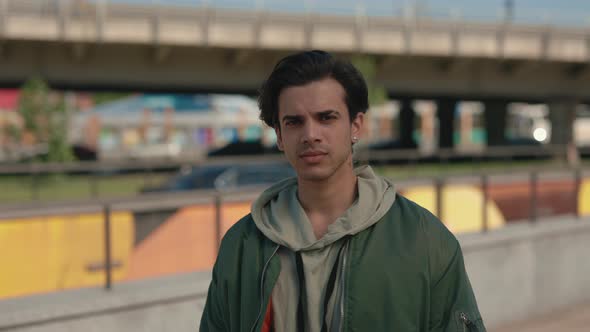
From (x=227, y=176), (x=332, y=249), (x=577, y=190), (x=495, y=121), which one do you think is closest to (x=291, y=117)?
(x=332, y=249)

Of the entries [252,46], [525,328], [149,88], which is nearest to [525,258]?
[525,328]

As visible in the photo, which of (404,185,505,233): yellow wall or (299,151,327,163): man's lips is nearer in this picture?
(299,151,327,163): man's lips

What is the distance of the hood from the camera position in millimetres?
2254

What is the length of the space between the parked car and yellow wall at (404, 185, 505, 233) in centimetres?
428

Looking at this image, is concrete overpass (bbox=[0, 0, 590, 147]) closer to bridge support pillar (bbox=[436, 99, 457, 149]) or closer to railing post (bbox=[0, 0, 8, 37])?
railing post (bbox=[0, 0, 8, 37])

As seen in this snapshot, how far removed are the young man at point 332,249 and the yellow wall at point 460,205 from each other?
7126 mm

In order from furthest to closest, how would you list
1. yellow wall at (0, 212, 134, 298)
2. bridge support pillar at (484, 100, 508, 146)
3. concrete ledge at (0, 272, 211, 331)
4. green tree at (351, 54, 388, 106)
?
1. bridge support pillar at (484, 100, 508, 146)
2. green tree at (351, 54, 388, 106)
3. yellow wall at (0, 212, 134, 298)
4. concrete ledge at (0, 272, 211, 331)

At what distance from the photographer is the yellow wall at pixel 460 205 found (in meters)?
9.39

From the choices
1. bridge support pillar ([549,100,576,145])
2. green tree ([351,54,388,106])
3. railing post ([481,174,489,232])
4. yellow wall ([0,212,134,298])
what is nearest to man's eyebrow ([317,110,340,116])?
yellow wall ([0,212,134,298])

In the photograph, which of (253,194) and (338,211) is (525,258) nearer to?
(253,194)

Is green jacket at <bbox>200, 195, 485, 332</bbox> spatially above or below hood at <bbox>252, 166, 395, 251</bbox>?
below

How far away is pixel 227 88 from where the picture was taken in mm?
35688

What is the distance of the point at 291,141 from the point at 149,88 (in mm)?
33139

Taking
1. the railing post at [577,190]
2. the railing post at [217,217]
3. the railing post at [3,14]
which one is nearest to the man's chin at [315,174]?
the railing post at [217,217]
